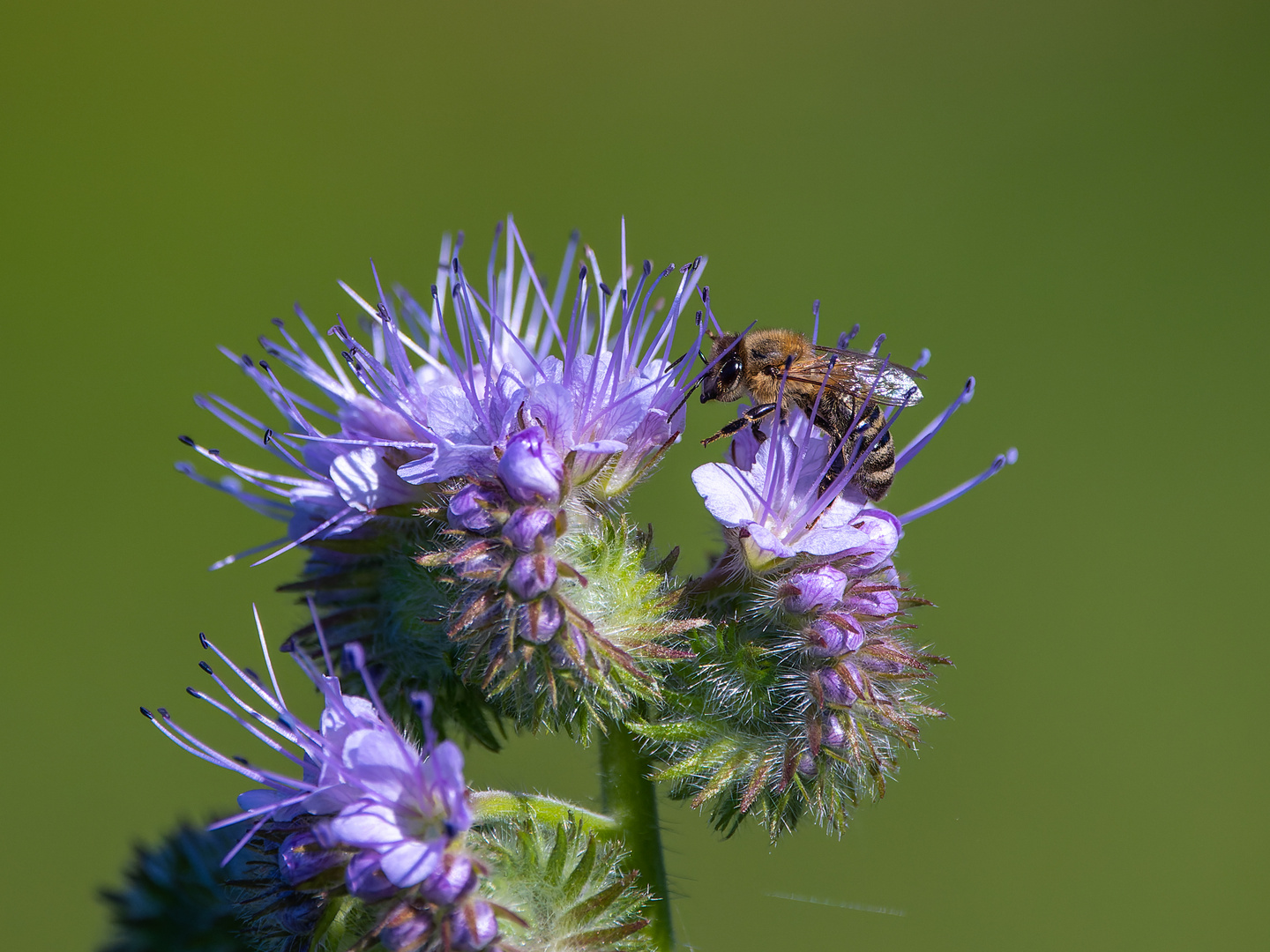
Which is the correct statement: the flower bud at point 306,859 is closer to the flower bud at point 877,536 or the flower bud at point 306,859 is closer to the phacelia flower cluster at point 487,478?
the phacelia flower cluster at point 487,478

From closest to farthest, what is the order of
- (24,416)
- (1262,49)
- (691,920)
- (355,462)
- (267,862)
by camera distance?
1. (267,862)
2. (355,462)
3. (691,920)
4. (24,416)
5. (1262,49)

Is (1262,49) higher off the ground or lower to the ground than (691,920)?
higher

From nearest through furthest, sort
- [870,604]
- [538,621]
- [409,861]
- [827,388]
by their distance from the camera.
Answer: [409,861] → [538,621] → [870,604] → [827,388]

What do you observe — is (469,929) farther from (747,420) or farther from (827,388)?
(827,388)

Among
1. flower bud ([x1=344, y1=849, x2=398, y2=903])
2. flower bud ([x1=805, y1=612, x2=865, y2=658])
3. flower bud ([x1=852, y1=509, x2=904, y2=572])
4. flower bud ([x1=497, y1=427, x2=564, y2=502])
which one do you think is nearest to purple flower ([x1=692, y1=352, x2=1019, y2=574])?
flower bud ([x1=852, y1=509, x2=904, y2=572])

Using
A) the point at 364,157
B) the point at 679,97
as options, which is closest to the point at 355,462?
the point at 364,157

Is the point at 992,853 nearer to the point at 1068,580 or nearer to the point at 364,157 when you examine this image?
the point at 1068,580

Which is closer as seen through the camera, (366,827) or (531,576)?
(366,827)

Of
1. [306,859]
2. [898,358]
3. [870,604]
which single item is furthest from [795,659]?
[898,358]
